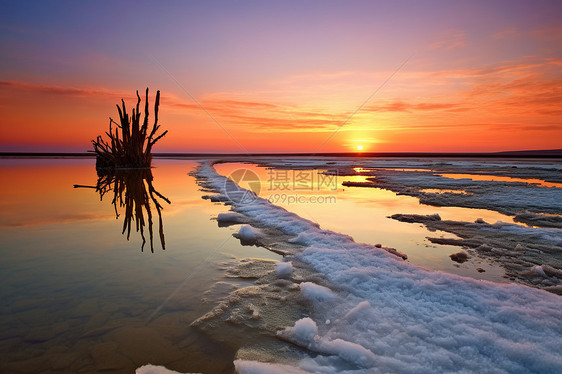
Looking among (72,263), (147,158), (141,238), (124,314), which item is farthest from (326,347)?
(147,158)

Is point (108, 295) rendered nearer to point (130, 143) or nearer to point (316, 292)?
point (316, 292)

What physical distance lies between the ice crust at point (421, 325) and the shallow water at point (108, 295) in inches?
37.7

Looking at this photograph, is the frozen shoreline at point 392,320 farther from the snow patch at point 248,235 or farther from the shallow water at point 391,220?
the snow patch at point 248,235

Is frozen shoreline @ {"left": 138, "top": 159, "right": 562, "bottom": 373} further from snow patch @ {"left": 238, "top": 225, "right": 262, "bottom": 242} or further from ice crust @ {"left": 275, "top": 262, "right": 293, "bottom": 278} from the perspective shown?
snow patch @ {"left": 238, "top": 225, "right": 262, "bottom": 242}

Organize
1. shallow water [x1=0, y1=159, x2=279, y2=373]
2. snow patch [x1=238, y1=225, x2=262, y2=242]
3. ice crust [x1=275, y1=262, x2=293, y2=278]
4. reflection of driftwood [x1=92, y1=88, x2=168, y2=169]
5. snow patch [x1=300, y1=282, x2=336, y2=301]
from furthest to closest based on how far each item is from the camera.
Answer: reflection of driftwood [x1=92, y1=88, x2=168, y2=169]
snow patch [x1=238, y1=225, x2=262, y2=242]
ice crust [x1=275, y1=262, x2=293, y2=278]
snow patch [x1=300, y1=282, x2=336, y2=301]
shallow water [x1=0, y1=159, x2=279, y2=373]

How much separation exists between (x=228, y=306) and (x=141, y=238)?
3337mm

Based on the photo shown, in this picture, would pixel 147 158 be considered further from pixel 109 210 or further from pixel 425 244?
pixel 425 244

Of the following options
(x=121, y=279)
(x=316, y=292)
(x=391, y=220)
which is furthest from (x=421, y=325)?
(x=391, y=220)

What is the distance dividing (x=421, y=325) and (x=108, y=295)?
345 centimetres

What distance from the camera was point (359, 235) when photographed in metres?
6.66

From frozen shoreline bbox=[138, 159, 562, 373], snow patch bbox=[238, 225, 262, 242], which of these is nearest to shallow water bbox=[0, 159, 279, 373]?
snow patch bbox=[238, 225, 262, 242]

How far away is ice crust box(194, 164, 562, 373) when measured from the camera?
2490mm

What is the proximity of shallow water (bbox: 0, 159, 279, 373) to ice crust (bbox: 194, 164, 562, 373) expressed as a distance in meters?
0.96

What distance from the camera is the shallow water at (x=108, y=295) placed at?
8.15 ft
